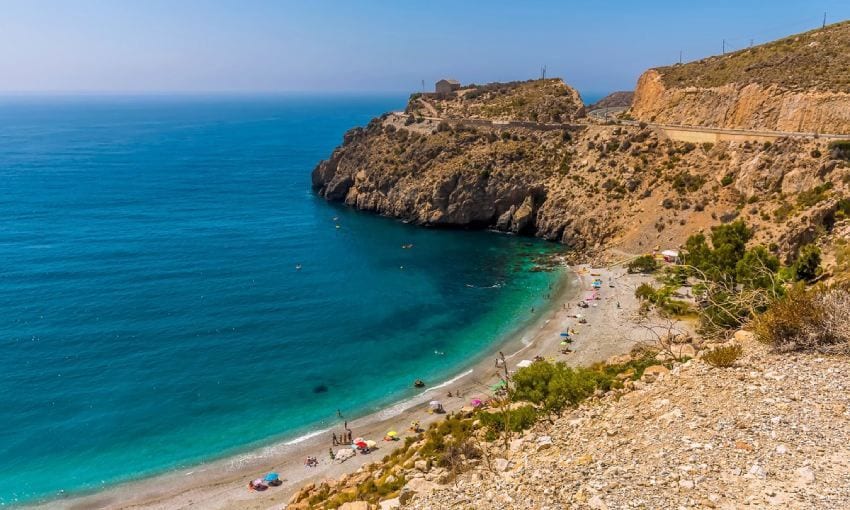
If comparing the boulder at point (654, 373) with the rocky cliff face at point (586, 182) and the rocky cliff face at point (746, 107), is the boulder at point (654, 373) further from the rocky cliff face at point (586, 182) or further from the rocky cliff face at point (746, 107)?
the rocky cliff face at point (746, 107)

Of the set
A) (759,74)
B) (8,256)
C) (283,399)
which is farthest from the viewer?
(759,74)

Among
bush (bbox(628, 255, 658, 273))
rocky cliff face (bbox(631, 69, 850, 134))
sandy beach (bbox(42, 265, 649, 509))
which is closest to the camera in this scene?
sandy beach (bbox(42, 265, 649, 509))

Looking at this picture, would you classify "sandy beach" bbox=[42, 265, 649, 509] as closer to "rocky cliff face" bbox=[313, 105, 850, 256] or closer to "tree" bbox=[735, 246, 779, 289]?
"tree" bbox=[735, 246, 779, 289]

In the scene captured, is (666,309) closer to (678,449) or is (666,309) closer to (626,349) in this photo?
(626,349)

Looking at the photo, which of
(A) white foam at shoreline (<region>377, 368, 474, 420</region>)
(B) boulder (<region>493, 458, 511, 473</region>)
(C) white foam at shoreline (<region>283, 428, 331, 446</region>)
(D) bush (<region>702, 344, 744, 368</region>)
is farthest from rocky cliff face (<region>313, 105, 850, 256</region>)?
(C) white foam at shoreline (<region>283, 428, 331, 446</region>)

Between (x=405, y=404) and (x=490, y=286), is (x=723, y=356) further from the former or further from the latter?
(x=490, y=286)

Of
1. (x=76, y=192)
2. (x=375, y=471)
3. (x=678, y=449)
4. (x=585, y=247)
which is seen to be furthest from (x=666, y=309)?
(x=76, y=192)
